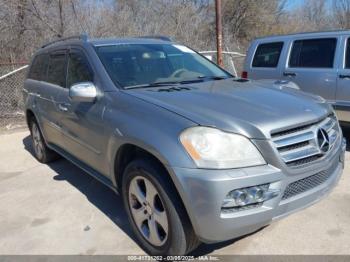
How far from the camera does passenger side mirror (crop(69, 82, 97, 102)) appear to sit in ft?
11.2

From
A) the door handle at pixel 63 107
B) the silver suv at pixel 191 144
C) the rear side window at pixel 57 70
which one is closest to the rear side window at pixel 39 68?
the rear side window at pixel 57 70

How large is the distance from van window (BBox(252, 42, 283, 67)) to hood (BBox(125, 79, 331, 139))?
3196mm

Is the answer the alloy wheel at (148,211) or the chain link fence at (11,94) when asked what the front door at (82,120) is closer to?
the alloy wheel at (148,211)

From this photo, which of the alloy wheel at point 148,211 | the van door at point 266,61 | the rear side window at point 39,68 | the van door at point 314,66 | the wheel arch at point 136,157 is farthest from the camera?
the van door at point 266,61

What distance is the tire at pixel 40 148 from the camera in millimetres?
5633

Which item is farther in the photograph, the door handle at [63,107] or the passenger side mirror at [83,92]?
the door handle at [63,107]

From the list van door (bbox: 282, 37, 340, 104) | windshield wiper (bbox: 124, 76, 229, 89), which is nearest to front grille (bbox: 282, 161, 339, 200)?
windshield wiper (bbox: 124, 76, 229, 89)

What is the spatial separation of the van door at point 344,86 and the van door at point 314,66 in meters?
0.09

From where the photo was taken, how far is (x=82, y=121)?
3.80 m

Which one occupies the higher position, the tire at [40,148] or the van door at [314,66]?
the van door at [314,66]

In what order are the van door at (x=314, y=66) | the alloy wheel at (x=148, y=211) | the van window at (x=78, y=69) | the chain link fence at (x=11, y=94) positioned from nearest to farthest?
the alloy wheel at (x=148, y=211)
the van window at (x=78, y=69)
the van door at (x=314, y=66)
the chain link fence at (x=11, y=94)

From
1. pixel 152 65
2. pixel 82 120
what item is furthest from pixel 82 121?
pixel 152 65

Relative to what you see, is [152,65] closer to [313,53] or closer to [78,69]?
[78,69]

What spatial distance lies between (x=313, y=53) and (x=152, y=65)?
333 centimetres
